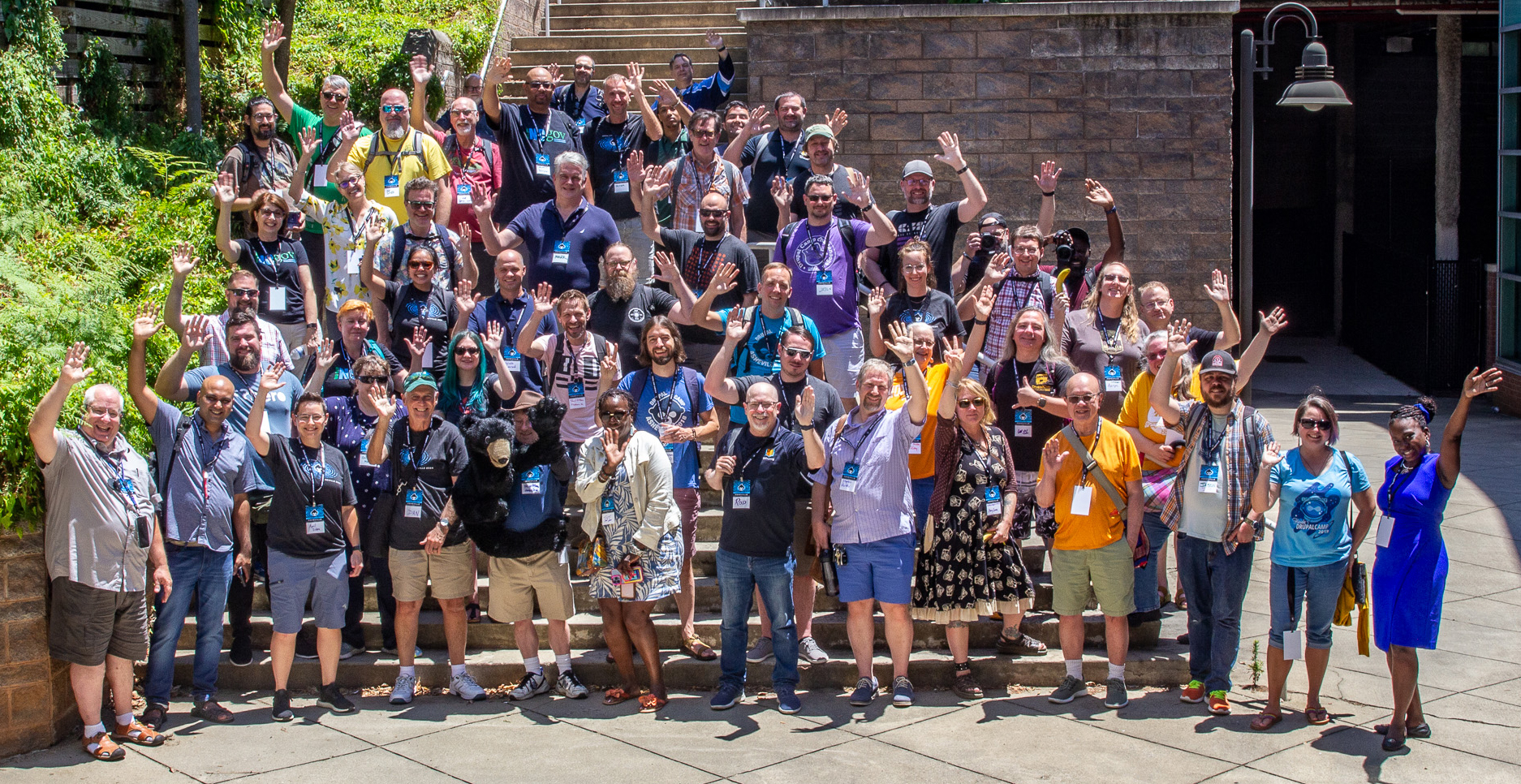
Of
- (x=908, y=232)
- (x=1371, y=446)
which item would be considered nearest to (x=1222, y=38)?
(x=1371, y=446)

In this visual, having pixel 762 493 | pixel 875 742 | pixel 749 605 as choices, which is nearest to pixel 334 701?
pixel 749 605

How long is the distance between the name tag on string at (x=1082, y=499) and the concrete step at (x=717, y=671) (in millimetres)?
1017

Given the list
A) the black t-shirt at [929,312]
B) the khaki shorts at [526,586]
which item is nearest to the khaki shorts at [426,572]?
the khaki shorts at [526,586]

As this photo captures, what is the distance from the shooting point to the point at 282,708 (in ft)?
25.2

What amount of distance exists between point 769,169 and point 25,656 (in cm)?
619

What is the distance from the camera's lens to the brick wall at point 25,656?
721cm

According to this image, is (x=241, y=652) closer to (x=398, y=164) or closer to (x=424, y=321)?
(x=424, y=321)

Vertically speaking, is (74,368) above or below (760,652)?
above

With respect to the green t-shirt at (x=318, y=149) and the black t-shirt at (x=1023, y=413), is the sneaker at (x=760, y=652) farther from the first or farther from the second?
the green t-shirt at (x=318, y=149)

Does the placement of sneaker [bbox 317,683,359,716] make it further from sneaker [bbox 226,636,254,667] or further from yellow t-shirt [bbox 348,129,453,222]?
yellow t-shirt [bbox 348,129,453,222]

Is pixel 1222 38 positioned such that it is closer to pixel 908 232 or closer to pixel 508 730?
pixel 908 232

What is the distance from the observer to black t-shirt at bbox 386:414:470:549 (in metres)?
7.89

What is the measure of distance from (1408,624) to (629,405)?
4273 mm

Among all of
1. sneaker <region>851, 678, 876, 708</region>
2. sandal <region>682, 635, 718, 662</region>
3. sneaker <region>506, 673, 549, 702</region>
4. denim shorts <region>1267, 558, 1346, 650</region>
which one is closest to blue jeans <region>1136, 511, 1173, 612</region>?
denim shorts <region>1267, 558, 1346, 650</region>
